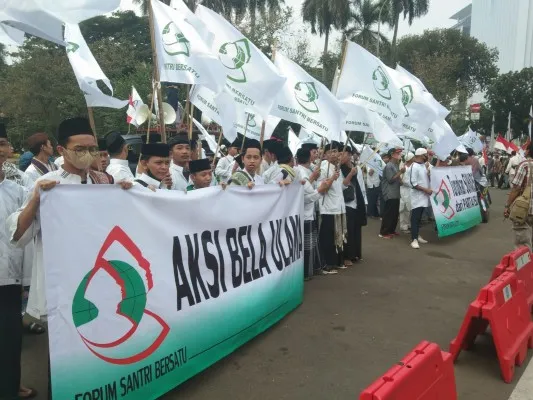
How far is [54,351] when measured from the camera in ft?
8.66

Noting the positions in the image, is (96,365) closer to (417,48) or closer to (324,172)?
(324,172)

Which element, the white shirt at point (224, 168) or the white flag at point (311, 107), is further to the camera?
the white shirt at point (224, 168)

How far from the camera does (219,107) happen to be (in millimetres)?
5488

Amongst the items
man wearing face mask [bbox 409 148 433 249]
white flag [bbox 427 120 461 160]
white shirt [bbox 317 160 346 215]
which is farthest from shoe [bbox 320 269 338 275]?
white flag [bbox 427 120 461 160]

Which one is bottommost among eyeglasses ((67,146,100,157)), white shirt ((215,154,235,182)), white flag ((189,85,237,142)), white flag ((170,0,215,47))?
white shirt ((215,154,235,182))

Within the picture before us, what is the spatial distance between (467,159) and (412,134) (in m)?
4.79

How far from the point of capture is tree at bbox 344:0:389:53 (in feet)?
127

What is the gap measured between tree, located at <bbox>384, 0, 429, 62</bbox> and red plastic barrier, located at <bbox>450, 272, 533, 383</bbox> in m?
37.7

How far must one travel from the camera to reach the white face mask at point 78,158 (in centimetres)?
302

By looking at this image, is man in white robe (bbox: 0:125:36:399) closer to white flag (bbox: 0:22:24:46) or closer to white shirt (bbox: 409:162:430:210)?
white flag (bbox: 0:22:24:46)

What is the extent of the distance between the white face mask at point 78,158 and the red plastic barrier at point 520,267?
3.70 metres

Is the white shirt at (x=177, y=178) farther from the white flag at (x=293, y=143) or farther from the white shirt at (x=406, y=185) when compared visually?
the white flag at (x=293, y=143)

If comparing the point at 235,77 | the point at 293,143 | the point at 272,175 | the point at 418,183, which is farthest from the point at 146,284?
the point at 293,143

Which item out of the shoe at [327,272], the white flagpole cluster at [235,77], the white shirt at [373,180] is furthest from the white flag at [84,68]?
the white shirt at [373,180]
